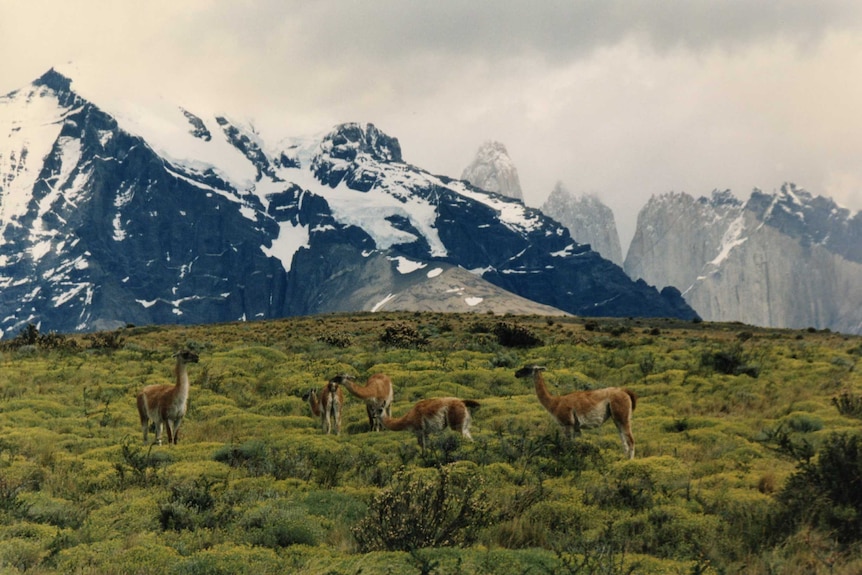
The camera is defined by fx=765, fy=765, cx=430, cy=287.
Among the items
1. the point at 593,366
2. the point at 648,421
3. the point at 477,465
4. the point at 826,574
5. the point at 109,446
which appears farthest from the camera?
the point at 593,366

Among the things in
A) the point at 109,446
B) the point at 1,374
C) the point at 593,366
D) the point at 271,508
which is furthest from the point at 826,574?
the point at 1,374

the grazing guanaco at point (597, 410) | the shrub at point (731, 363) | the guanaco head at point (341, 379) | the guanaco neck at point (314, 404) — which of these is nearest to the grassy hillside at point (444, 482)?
the shrub at point (731, 363)

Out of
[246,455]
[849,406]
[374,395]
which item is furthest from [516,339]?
[246,455]

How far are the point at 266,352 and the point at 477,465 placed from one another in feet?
72.4

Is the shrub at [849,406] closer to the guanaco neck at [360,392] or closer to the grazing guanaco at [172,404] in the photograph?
the guanaco neck at [360,392]

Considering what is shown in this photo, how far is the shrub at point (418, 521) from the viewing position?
10602 mm

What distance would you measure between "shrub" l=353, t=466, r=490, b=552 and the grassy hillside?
34 millimetres

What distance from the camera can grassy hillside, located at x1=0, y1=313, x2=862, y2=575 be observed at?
415 inches

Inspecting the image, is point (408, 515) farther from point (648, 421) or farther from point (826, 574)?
point (648, 421)

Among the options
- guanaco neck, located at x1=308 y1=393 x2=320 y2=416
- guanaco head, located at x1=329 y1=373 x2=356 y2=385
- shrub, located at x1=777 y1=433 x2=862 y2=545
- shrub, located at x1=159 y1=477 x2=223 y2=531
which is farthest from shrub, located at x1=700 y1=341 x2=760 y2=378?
shrub, located at x1=159 y1=477 x2=223 y2=531

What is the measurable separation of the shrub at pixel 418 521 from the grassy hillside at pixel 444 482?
0.11 ft

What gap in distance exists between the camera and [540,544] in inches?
455

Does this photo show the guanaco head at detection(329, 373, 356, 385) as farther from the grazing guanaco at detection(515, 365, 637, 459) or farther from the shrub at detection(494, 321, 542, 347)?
the shrub at detection(494, 321, 542, 347)

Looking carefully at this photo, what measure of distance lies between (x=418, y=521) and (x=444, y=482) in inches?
30.1
